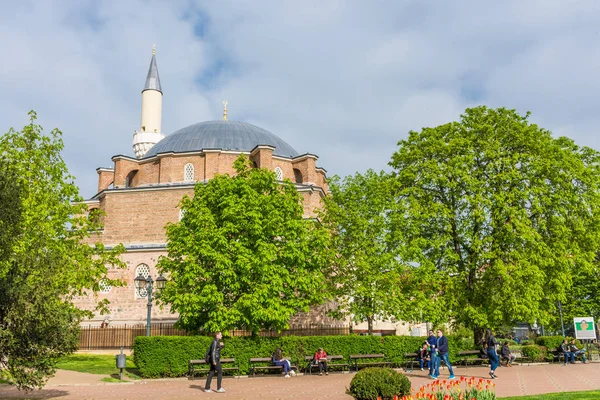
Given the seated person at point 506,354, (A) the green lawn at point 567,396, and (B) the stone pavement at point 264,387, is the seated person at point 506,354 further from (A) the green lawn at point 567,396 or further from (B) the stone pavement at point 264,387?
(A) the green lawn at point 567,396

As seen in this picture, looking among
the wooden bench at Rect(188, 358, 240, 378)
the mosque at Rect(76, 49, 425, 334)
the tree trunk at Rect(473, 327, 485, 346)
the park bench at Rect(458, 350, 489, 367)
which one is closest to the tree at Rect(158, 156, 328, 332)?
the wooden bench at Rect(188, 358, 240, 378)

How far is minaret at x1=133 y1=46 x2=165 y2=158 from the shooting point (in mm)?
47344

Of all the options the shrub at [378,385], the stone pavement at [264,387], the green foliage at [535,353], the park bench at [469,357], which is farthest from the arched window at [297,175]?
the shrub at [378,385]

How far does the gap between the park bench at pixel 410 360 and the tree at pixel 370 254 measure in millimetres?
2081

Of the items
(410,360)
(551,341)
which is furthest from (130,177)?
(551,341)

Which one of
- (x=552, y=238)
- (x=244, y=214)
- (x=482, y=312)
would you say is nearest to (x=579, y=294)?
(x=552, y=238)

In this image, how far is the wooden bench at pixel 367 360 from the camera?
1869 centimetres

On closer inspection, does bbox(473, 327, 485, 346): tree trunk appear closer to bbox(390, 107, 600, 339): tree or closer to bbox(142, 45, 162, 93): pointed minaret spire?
bbox(390, 107, 600, 339): tree

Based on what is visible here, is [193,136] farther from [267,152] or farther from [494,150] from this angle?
[494,150]

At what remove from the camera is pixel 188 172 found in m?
36.1

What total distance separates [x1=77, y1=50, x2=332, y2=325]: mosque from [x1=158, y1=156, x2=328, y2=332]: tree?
11.9 metres

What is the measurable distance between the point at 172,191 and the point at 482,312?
69.0 ft

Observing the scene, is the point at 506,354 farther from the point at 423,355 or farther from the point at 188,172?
the point at 188,172

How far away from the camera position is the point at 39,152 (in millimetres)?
19734
